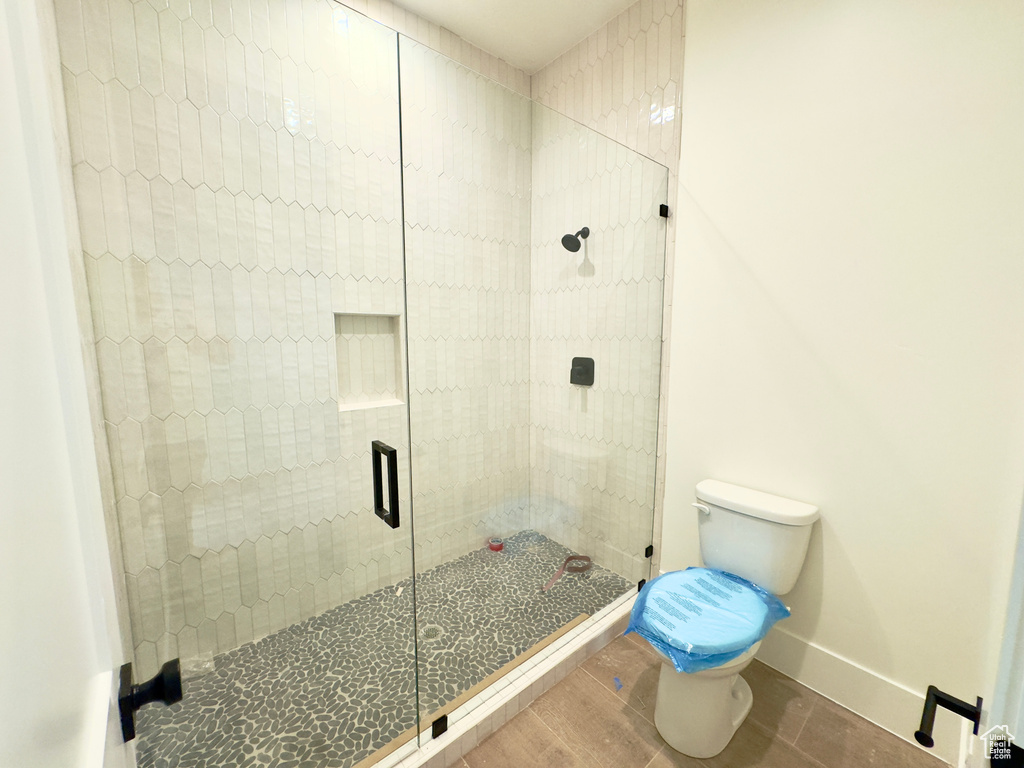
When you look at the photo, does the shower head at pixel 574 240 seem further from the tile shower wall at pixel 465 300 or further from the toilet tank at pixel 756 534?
the toilet tank at pixel 756 534

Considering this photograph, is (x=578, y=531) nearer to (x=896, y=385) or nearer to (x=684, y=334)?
(x=684, y=334)

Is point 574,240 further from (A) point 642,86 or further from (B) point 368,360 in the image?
(B) point 368,360

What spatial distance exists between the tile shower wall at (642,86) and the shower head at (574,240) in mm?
379

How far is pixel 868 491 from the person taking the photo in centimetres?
130

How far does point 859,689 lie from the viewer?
1353mm

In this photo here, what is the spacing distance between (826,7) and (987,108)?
1.85 feet

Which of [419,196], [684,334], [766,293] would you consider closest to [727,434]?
[684,334]

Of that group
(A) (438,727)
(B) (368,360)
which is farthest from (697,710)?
(B) (368,360)

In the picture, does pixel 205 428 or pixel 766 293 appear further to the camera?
pixel 766 293

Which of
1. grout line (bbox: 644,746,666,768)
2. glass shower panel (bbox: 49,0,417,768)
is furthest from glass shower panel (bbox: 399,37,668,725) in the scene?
grout line (bbox: 644,746,666,768)

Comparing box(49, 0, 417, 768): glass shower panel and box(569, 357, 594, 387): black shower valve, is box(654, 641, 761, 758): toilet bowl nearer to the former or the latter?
box(49, 0, 417, 768): glass shower panel

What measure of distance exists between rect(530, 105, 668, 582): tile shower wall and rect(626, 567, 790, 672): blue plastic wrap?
0.55m

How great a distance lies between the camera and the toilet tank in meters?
1.35

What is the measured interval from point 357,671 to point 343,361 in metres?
1.12
